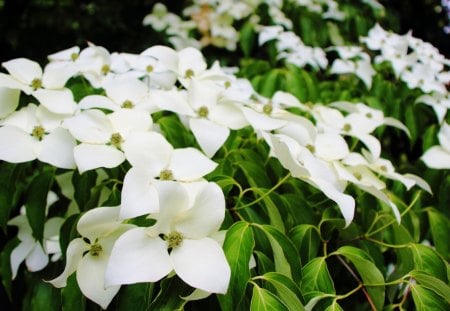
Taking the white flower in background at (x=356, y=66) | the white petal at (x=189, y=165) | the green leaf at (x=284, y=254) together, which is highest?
the white petal at (x=189, y=165)

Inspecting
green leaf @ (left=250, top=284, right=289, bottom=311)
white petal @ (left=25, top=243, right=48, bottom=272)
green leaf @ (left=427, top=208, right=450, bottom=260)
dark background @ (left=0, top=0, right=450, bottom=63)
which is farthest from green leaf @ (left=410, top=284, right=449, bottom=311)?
dark background @ (left=0, top=0, right=450, bottom=63)

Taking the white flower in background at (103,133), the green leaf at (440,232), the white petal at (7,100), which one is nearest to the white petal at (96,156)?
the white flower in background at (103,133)

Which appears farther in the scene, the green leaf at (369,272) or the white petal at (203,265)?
the green leaf at (369,272)

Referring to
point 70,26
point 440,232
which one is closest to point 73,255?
point 440,232

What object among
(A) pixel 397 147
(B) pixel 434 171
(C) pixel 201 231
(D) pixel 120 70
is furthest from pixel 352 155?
(A) pixel 397 147

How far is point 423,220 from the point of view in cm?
113

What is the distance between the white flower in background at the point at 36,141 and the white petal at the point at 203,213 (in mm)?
251

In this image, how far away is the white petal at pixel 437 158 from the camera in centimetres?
110

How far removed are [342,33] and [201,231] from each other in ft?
7.42

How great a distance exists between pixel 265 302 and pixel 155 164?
280 mm

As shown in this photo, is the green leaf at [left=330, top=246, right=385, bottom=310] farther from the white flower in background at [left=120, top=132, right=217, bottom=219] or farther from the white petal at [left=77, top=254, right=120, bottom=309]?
the white petal at [left=77, top=254, right=120, bottom=309]

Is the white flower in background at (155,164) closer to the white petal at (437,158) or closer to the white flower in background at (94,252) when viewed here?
the white flower in background at (94,252)

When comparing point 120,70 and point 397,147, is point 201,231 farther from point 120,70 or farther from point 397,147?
point 397,147

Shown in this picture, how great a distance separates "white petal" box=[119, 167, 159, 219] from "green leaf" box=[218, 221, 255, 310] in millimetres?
117
